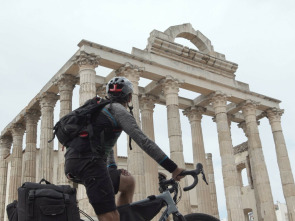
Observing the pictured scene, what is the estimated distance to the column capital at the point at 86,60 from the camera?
62.6 ft

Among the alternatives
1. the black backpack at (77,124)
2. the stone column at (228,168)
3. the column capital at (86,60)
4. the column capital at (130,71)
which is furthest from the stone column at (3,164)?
the black backpack at (77,124)

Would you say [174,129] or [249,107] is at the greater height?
[249,107]

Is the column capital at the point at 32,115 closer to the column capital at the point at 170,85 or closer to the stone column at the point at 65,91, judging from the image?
the stone column at the point at 65,91

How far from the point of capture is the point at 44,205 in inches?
118

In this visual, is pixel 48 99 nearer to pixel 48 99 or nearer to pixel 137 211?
pixel 48 99

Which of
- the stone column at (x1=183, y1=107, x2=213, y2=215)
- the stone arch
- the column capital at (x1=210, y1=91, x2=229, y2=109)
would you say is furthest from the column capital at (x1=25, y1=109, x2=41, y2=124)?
the column capital at (x1=210, y1=91, x2=229, y2=109)

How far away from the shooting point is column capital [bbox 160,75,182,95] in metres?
22.0

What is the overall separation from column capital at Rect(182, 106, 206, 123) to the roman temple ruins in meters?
0.07

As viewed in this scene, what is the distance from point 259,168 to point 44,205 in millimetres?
23075

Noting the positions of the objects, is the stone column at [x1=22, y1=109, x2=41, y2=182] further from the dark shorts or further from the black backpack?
the dark shorts

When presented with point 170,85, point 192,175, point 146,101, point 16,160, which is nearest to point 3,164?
point 16,160

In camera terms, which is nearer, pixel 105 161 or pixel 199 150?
pixel 105 161

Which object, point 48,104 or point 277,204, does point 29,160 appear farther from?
point 277,204

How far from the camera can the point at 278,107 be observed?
2812cm
